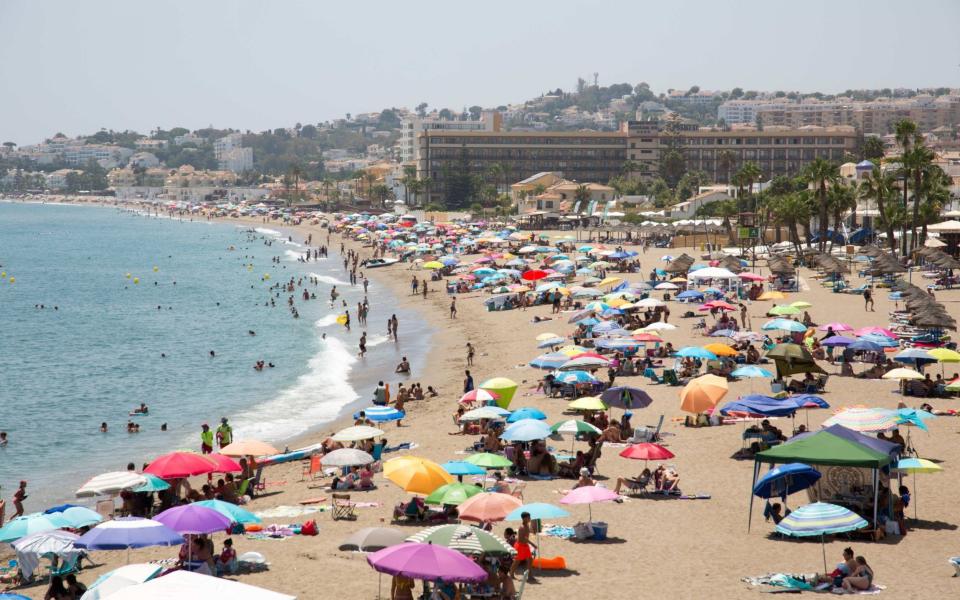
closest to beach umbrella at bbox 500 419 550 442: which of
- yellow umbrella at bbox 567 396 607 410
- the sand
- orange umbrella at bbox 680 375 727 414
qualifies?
the sand

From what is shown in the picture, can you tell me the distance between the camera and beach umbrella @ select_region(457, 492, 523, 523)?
1347cm

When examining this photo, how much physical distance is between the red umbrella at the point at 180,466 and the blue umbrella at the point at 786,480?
8541 millimetres

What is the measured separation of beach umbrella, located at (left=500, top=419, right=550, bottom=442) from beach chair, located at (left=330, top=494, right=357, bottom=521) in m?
2.69

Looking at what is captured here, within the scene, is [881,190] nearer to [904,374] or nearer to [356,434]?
[904,374]

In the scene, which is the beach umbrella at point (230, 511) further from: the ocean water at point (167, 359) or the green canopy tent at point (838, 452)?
the ocean water at point (167, 359)

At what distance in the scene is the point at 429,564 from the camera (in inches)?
427

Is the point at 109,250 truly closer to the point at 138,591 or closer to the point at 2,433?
the point at 2,433

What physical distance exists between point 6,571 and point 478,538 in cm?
759

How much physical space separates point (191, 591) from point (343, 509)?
25.4ft

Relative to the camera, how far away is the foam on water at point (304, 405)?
88.3ft

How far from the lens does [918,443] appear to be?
1903 centimetres

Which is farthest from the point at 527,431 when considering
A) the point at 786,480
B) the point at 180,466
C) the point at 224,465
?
the point at 180,466

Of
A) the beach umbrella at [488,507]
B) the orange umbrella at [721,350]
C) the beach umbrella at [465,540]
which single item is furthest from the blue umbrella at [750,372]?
the beach umbrella at [465,540]

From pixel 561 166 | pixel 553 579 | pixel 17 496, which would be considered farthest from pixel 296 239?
pixel 553 579
